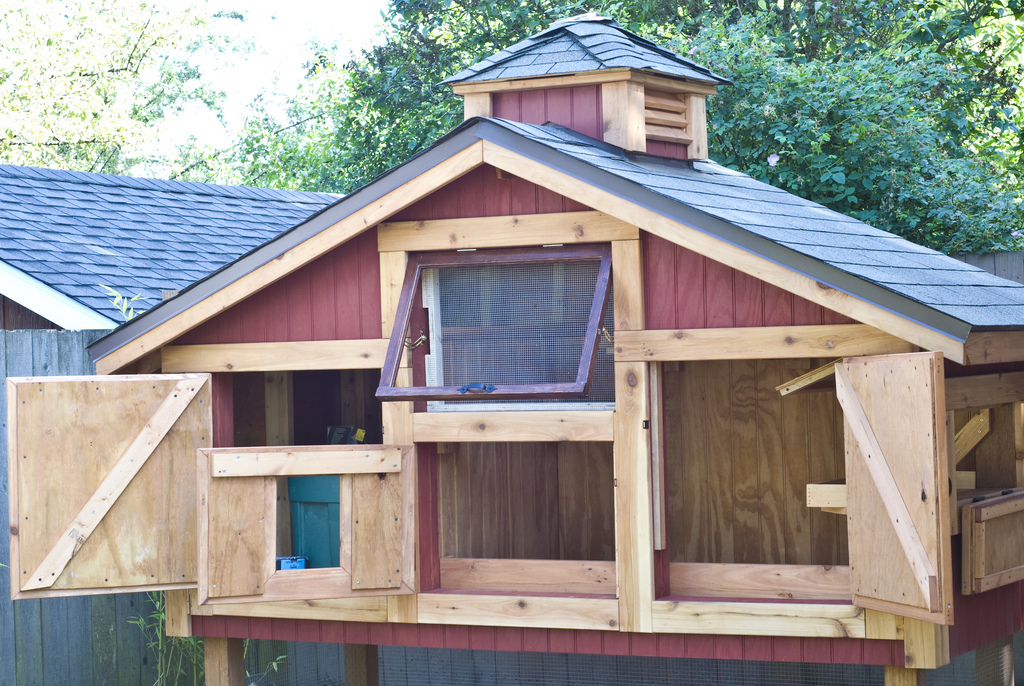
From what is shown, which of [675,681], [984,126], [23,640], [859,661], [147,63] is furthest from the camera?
[147,63]

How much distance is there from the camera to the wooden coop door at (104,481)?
16.0 feet

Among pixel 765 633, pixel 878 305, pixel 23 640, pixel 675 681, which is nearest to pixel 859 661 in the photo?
pixel 765 633

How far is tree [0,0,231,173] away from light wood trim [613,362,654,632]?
16992 millimetres

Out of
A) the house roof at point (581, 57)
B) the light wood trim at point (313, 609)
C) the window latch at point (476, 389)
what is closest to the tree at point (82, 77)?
the house roof at point (581, 57)

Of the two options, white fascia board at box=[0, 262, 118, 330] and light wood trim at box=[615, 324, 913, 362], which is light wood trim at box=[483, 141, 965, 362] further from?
white fascia board at box=[0, 262, 118, 330]

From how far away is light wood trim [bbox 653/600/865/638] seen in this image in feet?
14.5

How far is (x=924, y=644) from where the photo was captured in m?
4.29

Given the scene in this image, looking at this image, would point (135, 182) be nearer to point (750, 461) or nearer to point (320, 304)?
point (320, 304)

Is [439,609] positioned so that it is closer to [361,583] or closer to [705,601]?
[361,583]

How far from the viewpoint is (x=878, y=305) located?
406 cm

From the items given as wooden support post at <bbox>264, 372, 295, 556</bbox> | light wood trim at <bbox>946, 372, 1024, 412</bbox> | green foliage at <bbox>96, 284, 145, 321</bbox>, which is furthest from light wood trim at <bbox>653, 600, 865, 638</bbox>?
green foliage at <bbox>96, 284, 145, 321</bbox>

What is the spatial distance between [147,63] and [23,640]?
21.8m

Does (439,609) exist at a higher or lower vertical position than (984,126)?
lower

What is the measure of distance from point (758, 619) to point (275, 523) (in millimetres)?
2010
